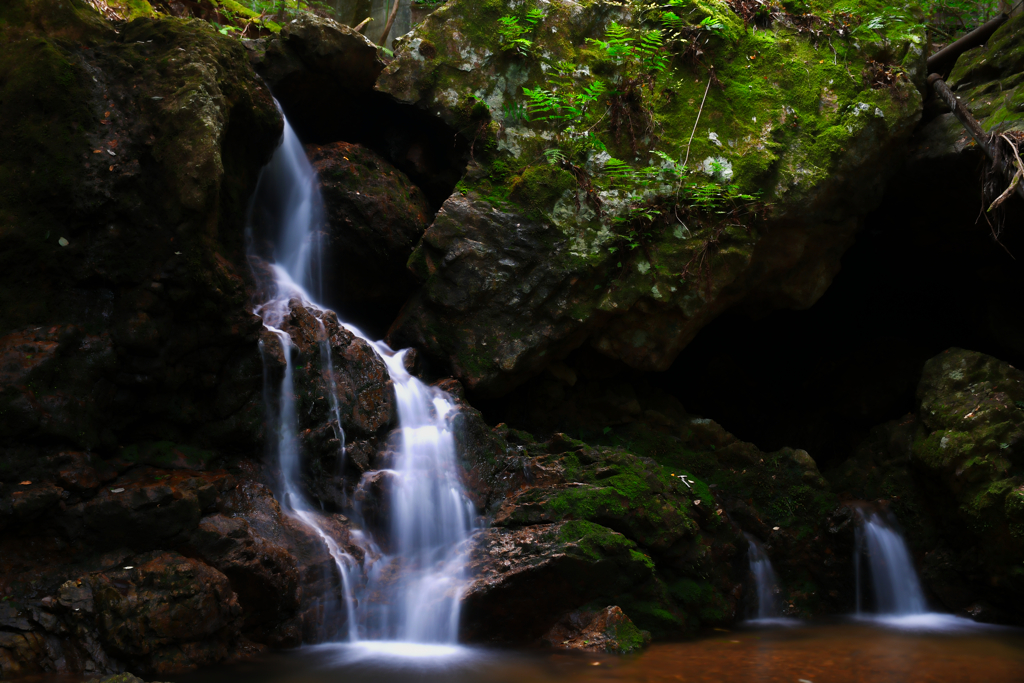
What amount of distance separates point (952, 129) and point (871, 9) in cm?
193

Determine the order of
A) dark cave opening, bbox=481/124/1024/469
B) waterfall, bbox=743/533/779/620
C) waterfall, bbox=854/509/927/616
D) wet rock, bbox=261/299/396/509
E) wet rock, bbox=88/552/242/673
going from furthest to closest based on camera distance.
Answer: dark cave opening, bbox=481/124/1024/469, waterfall, bbox=854/509/927/616, waterfall, bbox=743/533/779/620, wet rock, bbox=261/299/396/509, wet rock, bbox=88/552/242/673

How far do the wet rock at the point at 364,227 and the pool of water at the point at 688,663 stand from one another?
13.9ft

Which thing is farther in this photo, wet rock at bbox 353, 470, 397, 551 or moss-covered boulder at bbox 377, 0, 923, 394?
moss-covered boulder at bbox 377, 0, 923, 394

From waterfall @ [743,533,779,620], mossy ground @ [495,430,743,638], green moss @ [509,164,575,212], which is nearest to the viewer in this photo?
mossy ground @ [495,430,743,638]

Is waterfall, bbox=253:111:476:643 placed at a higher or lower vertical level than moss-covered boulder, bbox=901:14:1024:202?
lower

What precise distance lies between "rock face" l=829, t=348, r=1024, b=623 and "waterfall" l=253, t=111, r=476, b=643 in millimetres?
4967

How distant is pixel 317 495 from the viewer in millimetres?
5297

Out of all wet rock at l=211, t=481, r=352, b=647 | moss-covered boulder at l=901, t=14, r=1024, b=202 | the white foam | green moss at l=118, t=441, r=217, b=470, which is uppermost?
moss-covered boulder at l=901, t=14, r=1024, b=202

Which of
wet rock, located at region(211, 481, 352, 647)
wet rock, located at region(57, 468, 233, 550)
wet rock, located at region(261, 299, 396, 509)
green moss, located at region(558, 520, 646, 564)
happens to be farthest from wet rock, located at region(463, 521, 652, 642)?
wet rock, located at region(57, 468, 233, 550)

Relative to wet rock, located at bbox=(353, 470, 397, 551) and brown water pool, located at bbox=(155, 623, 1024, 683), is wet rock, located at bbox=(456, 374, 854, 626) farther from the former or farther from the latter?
wet rock, located at bbox=(353, 470, 397, 551)

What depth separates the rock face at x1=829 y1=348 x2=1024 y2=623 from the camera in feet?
18.9

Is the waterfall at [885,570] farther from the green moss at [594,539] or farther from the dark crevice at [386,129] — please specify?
the dark crevice at [386,129]

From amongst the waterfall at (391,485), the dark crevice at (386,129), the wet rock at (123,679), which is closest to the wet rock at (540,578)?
the waterfall at (391,485)

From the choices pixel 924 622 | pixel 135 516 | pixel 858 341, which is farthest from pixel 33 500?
pixel 858 341
